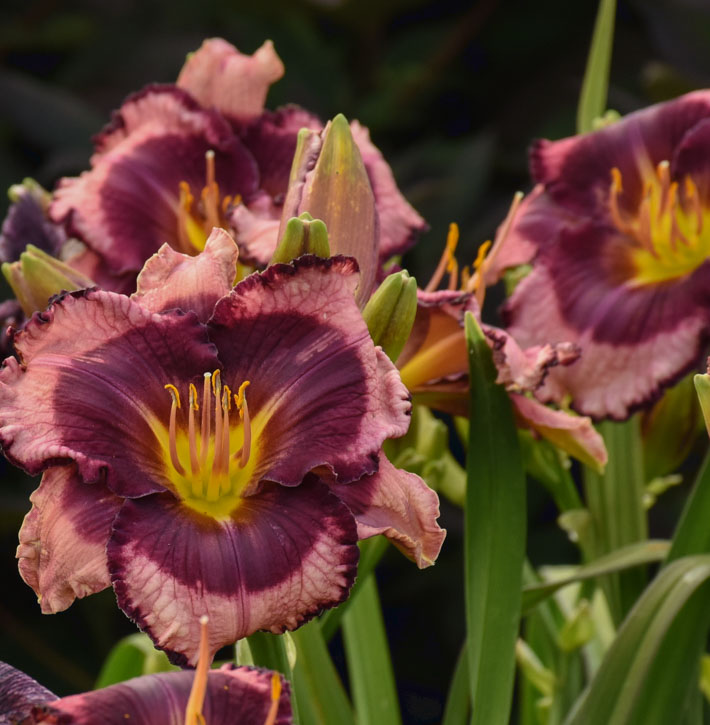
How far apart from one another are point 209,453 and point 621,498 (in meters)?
0.23

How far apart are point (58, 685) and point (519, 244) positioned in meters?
0.84

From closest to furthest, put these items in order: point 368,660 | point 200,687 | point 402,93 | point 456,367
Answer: point 200,687
point 456,367
point 368,660
point 402,93

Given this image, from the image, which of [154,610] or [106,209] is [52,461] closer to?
[154,610]

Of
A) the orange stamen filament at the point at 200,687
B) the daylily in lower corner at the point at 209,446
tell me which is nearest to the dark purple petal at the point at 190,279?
the daylily in lower corner at the point at 209,446

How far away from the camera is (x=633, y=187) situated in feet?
1.62

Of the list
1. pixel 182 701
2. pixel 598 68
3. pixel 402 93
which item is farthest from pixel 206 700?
pixel 402 93

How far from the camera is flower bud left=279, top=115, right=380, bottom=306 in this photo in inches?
13.5

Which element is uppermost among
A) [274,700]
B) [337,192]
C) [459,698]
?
[337,192]

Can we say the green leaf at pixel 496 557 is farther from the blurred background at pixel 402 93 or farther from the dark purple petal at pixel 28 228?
the blurred background at pixel 402 93

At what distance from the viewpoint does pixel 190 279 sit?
0.33 meters

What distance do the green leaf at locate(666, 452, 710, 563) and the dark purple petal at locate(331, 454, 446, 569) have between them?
0.52ft

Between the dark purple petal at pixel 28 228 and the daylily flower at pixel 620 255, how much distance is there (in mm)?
198

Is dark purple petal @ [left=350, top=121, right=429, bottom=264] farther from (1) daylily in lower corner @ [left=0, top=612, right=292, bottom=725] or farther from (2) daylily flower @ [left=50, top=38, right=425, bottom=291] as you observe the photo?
(1) daylily in lower corner @ [left=0, top=612, right=292, bottom=725]

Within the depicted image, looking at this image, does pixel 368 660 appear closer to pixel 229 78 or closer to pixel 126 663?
pixel 126 663
